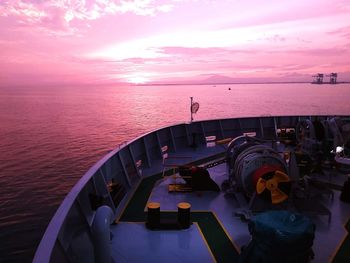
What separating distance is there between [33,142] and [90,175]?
85.4ft

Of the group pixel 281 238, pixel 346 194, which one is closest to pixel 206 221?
pixel 281 238

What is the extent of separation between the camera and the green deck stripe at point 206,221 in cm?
536

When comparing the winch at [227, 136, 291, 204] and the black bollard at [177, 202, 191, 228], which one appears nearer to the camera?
the black bollard at [177, 202, 191, 228]

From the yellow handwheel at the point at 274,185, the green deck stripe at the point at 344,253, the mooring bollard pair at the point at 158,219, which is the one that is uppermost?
the yellow handwheel at the point at 274,185

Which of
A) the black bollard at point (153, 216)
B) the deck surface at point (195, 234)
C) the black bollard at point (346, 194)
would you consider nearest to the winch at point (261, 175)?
the deck surface at point (195, 234)

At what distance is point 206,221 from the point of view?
21.5 ft

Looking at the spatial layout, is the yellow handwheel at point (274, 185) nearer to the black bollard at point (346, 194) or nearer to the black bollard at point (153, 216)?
the black bollard at point (153, 216)

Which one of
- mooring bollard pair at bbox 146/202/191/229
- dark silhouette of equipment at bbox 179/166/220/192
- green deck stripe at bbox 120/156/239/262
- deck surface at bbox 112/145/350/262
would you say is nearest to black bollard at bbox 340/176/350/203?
deck surface at bbox 112/145/350/262

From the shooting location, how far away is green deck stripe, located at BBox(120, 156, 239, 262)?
211 inches

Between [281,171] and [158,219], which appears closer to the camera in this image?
[158,219]

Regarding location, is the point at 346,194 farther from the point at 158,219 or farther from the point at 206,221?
the point at 158,219

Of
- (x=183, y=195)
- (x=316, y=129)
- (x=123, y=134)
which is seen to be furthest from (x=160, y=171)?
(x=123, y=134)

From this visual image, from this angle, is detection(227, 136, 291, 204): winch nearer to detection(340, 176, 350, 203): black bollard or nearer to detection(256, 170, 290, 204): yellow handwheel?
detection(256, 170, 290, 204): yellow handwheel

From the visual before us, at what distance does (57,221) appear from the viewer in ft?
14.8
